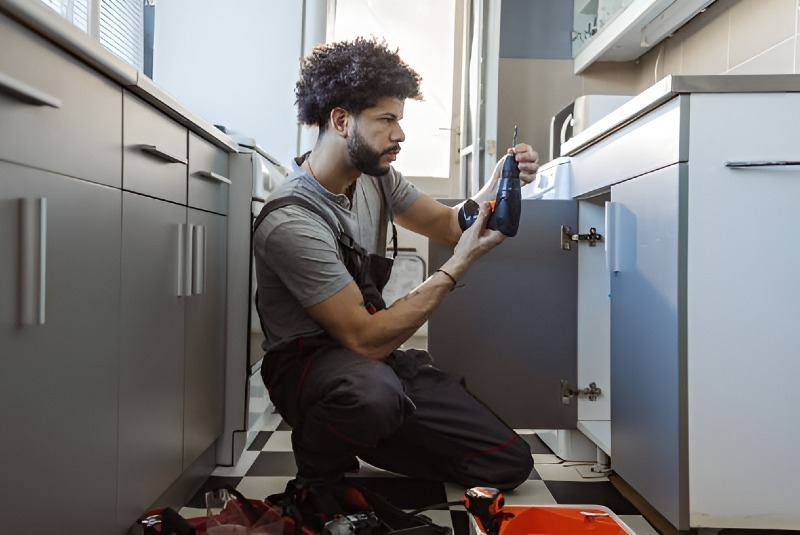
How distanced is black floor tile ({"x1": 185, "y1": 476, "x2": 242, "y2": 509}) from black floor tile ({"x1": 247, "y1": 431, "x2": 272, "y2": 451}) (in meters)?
0.27

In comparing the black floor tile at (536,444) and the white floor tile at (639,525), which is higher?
the black floor tile at (536,444)

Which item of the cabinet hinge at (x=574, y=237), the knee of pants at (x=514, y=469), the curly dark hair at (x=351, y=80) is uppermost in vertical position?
the curly dark hair at (x=351, y=80)

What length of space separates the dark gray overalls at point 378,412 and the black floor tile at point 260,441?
0.43 metres

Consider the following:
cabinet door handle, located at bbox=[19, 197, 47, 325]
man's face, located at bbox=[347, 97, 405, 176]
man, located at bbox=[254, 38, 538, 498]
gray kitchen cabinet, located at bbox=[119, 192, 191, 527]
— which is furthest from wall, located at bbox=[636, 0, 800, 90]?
cabinet door handle, located at bbox=[19, 197, 47, 325]

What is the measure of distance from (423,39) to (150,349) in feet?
9.69

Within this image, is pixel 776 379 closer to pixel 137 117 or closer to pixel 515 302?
pixel 515 302

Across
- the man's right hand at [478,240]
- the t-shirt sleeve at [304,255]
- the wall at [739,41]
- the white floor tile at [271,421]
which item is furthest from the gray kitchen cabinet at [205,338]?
the wall at [739,41]

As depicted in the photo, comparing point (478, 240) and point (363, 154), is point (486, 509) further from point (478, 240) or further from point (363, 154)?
point (363, 154)

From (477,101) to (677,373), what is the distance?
2.01 m

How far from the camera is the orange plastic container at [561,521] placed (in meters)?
1.28

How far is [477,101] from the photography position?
119 inches

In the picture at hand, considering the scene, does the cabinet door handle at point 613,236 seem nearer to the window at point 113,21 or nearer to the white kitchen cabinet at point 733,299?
the white kitchen cabinet at point 733,299

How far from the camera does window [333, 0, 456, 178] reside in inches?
Result: 149

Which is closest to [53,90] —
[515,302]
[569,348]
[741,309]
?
[741,309]
